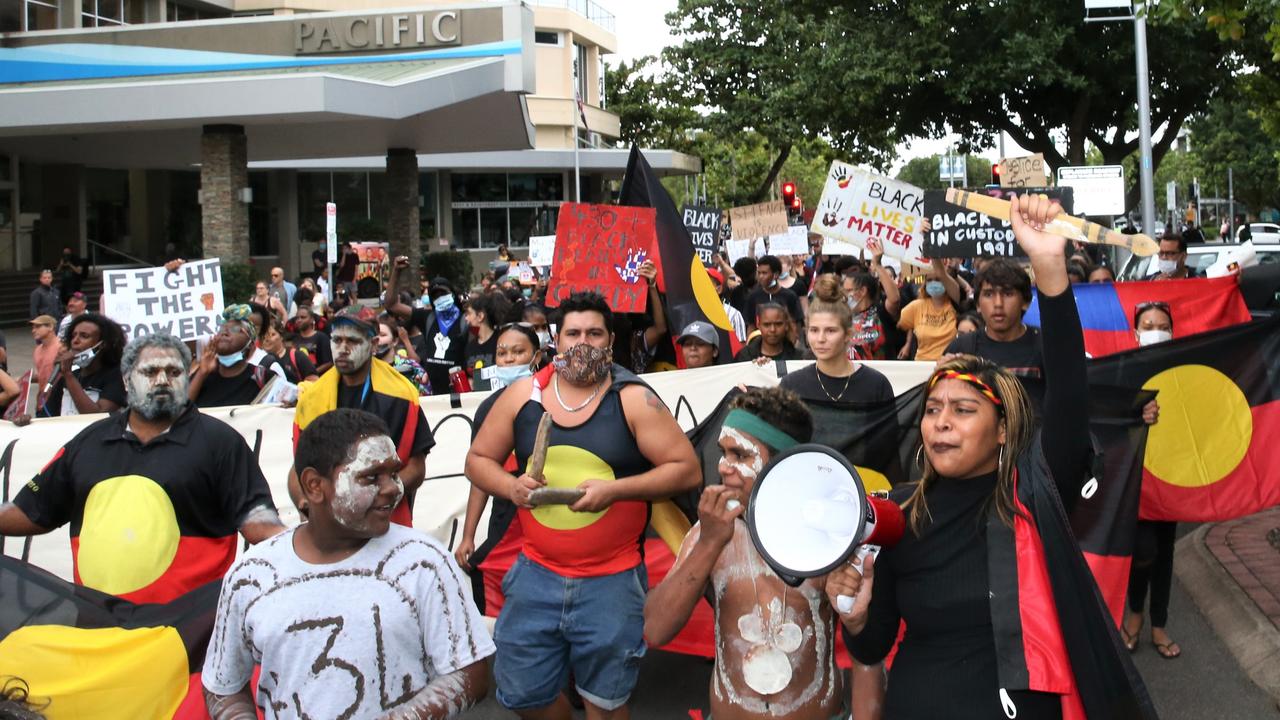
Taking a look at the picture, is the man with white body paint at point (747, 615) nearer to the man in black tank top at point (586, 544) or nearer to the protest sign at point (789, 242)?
the man in black tank top at point (586, 544)

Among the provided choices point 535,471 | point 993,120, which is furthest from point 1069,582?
point 993,120

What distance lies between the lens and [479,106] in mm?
24891

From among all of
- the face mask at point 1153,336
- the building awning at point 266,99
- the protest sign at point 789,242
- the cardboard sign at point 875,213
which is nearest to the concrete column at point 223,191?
the building awning at point 266,99

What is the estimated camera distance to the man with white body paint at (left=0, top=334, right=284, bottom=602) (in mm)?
4484

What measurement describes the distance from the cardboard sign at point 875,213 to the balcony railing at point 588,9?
43.0 metres

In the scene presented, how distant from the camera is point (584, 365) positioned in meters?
4.67

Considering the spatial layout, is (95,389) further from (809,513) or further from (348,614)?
(809,513)

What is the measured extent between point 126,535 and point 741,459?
206cm

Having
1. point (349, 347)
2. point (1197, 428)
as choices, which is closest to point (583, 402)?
point (349, 347)

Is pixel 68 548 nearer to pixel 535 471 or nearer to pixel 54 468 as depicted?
pixel 54 468

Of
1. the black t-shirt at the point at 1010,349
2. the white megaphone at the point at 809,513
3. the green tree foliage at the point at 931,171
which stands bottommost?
the white megaphone at the point at 809,513

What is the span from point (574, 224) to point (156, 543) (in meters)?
4.61

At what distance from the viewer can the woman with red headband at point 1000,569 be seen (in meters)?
2.87

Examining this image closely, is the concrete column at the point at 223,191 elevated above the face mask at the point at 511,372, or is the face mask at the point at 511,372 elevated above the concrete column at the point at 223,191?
the concrete column at the point at 223,191
